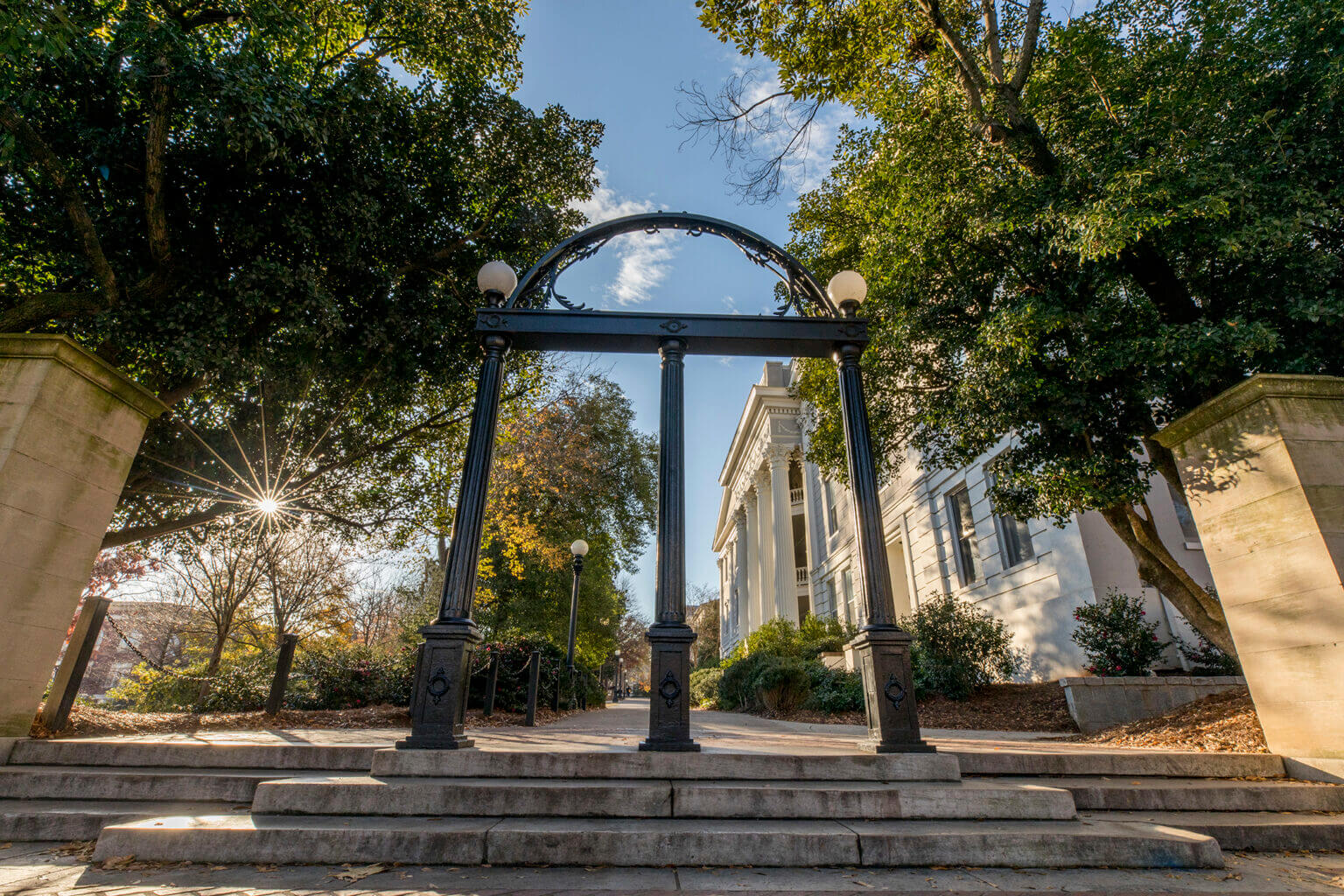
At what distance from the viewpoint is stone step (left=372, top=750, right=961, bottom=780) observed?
3.52 meters

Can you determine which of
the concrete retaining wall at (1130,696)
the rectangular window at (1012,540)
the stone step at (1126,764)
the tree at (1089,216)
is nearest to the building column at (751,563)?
the rectangular window at (1012,540)

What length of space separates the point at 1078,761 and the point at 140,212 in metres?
10.1

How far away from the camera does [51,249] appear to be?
6.30m

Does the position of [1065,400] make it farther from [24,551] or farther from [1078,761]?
[24,551]

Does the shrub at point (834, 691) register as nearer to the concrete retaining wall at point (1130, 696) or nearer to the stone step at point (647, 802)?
the concrete retaining wall at point (1130, 696)

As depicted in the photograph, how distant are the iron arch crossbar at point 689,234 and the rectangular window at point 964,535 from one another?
966 centimetres

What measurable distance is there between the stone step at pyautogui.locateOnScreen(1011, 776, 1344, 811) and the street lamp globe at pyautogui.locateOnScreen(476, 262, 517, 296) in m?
5.28

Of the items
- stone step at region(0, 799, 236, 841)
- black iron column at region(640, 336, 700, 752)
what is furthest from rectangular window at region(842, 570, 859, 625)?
stone step at region(0, 799, 236, 841)

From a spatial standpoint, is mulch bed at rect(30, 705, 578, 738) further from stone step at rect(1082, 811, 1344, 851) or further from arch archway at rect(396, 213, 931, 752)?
stone step at rect(1082, 811, 1344, 851)

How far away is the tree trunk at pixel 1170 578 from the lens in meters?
6.18

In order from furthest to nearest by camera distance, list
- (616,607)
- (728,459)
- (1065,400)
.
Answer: (728,459)
(616,607)
(1065,400)

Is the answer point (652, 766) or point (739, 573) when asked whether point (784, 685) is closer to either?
point (652, 766)

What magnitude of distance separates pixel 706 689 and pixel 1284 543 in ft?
65.1

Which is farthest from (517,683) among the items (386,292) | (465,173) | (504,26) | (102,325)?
(504,26)
